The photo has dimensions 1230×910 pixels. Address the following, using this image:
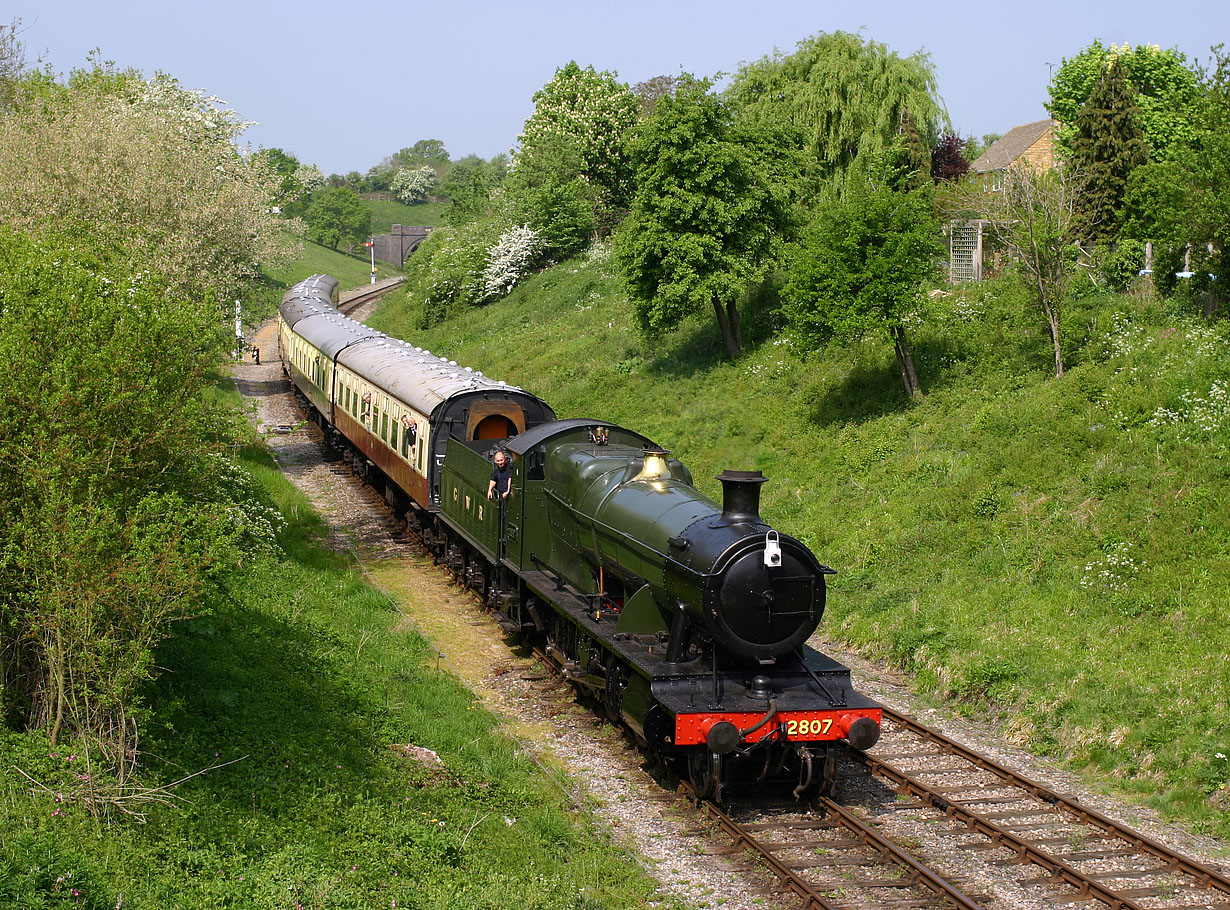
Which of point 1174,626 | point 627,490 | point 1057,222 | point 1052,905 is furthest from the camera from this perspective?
point 1057,222

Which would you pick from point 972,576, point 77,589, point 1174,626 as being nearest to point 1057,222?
point 972,576

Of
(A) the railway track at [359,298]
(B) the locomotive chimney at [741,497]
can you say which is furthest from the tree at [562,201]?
(B) the locomotive chimney at [741,497]

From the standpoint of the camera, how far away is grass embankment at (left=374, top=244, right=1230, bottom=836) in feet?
46.1

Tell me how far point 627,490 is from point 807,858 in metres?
5.05

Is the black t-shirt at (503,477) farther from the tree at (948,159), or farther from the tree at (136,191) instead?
the tree at (948,159)

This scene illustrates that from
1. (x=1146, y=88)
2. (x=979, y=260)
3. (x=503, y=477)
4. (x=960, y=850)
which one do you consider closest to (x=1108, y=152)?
(x=979, y=260)

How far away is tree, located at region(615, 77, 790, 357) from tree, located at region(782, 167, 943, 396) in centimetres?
524

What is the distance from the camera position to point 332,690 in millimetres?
13852

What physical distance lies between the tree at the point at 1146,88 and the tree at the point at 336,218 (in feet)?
313

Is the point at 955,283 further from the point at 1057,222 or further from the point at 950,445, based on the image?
the point at 950,445

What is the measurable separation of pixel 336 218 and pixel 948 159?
98.3m

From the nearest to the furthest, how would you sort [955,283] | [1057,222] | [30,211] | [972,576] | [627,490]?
[627,490]
[972,576]
[30,211]
[1057,222]
[955,283]

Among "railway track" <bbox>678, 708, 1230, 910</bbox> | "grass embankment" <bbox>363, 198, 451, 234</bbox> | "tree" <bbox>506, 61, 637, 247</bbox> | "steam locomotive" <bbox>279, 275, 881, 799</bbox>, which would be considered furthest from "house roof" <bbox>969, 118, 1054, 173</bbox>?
"grass embankment" <bbox>363, 198, 451, 234</bbox>

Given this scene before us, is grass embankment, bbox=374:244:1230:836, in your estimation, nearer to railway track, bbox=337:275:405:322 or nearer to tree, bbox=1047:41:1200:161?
tree, bbox=1047:41:1200:161
